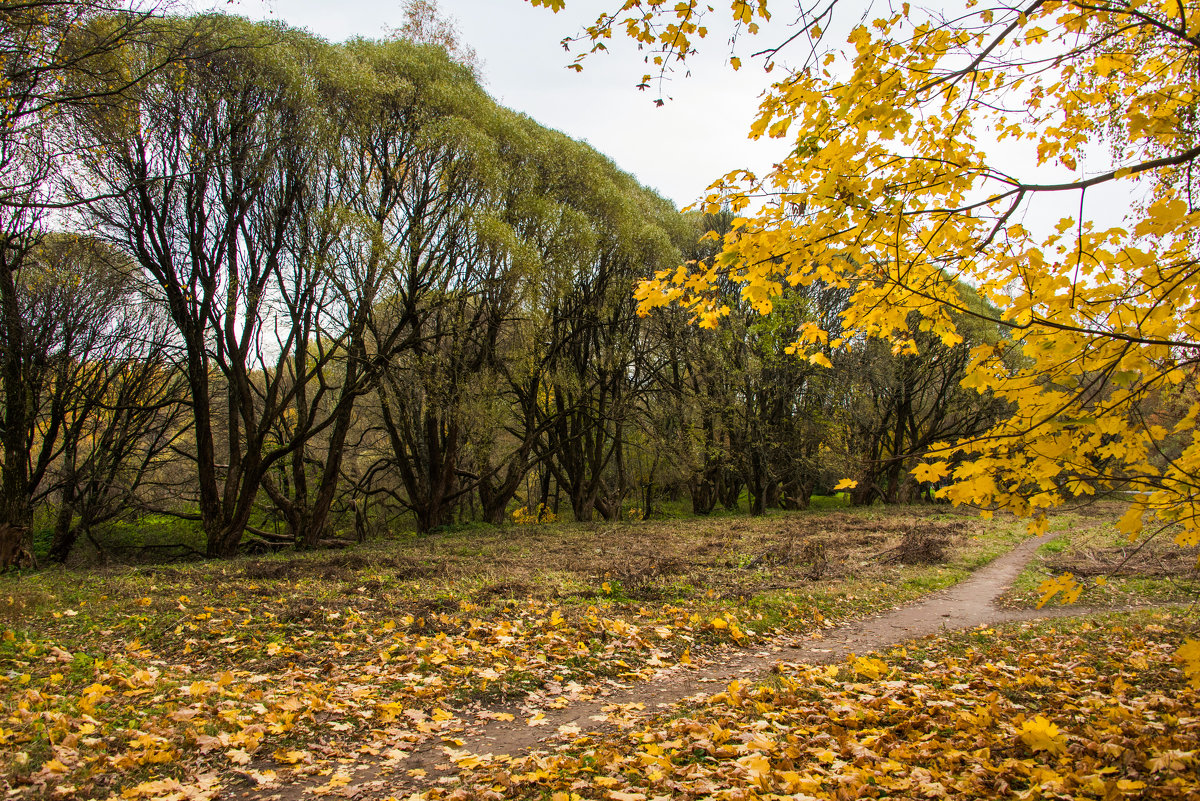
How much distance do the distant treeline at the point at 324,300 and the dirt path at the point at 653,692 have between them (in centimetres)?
302

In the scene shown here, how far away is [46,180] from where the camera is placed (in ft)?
29.9

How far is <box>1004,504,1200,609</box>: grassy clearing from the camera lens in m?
7.26

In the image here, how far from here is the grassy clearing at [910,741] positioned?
2.44 metres

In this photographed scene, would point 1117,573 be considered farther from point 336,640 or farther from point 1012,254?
point 336,640

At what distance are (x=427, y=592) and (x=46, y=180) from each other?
8.47 m

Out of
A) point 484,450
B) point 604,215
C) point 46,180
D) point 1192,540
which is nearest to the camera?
point 1192,540

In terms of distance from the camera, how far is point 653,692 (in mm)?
4258

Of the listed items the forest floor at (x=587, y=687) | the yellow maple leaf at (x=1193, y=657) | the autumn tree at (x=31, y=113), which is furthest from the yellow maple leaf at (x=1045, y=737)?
the autumn tree at (x=31, y=113)

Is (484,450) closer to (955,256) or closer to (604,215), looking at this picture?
(604,215)

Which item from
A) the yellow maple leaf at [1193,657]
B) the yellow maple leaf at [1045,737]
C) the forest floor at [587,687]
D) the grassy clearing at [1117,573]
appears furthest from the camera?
the grassy clearing at [1117,573]

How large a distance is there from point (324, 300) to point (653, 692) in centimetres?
1108

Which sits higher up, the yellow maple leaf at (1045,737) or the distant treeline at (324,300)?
the distant treeline at (324,300)

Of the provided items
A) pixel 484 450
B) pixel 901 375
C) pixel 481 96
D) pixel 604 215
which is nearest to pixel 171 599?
pixel 484 450

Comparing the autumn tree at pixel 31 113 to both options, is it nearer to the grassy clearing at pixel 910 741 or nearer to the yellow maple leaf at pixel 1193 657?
the grassy clearing at pixel 910 741
